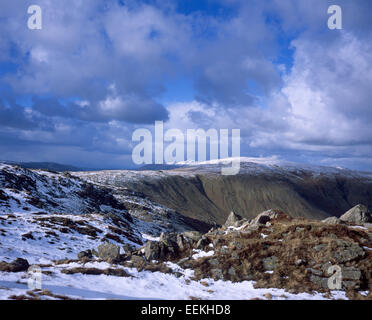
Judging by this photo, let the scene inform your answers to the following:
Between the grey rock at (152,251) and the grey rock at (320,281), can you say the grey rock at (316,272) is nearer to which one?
the grey rock at (320,281)

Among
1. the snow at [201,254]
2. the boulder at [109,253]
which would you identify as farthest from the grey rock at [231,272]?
the boulder at [109,253]

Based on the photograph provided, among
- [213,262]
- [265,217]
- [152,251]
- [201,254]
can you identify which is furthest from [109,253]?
[265,217]

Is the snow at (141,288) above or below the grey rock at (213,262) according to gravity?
below

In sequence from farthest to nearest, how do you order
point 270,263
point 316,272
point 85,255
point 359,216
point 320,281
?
1. point 359,216
2. point 85,255
3. point 270,263
4. point 316,272
5. point 320,281

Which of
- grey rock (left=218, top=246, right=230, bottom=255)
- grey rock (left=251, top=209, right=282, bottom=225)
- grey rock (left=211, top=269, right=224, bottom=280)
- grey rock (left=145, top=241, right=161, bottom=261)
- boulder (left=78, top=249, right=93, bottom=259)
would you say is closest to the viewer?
grey rock (left=211, top=269, right=224, bottom=280)

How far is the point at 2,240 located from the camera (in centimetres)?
2102

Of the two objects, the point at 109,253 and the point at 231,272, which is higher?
the point at 109,253

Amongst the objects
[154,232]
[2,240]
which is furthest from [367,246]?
[154,232]

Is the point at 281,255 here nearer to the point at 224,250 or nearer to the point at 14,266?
the point at 224,250

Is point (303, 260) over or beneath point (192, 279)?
over

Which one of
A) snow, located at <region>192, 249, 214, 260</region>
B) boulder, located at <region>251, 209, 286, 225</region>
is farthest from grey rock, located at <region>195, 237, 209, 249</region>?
boulder, located at <region>251, 209, 286, 225</region>

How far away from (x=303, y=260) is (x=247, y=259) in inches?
144

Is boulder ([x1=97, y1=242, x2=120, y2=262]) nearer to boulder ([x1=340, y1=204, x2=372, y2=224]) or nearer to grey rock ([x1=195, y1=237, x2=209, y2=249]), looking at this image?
grey rock ([x1=195, y1=237, x2=209, y2=249])
